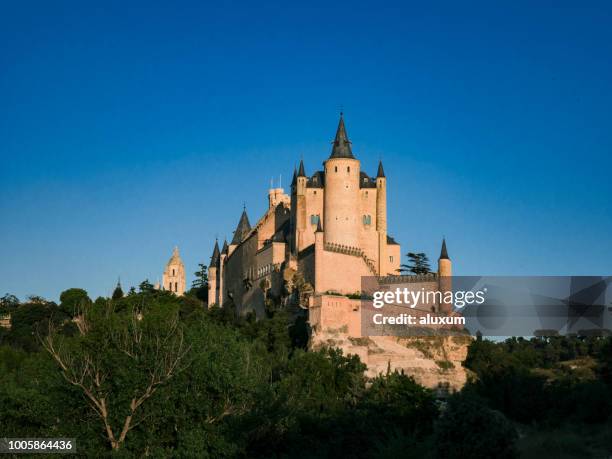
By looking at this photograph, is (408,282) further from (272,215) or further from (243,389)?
(243,389)

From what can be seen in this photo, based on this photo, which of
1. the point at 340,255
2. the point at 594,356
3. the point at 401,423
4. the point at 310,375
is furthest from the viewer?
the point at 594,356

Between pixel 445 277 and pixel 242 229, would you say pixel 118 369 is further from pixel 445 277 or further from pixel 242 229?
pixel 242 229

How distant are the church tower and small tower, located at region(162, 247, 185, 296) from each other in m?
54.0

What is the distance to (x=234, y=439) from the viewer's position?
117 ft

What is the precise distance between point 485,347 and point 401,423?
2661 cm

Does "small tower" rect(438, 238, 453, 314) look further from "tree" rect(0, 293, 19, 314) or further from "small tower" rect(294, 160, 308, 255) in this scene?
"tree" rect(0, 293, 19, 314)

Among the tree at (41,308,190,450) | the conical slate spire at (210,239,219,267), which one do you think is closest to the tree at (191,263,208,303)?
the conical slate spire at (210,239,219,267)

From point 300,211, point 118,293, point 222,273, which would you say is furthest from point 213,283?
point 300,211

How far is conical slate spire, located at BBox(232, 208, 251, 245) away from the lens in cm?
8969

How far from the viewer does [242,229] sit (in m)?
91.6

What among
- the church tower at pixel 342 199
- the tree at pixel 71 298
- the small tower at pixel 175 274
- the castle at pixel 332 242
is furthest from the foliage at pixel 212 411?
the small tower at pixel 175 274

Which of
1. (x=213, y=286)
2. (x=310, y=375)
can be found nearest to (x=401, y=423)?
(x=310, y=375)

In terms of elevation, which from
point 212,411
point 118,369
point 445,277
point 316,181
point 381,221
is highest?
point 316,181

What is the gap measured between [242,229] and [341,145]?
21.9 metres
